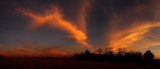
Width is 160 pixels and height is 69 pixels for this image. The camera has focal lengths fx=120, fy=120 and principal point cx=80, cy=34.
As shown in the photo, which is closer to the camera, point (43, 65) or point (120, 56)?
point (43, 65)

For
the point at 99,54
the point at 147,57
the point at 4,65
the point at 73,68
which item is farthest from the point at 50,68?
the point at 147,57

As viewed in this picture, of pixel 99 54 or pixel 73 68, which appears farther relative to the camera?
pixel 99 54

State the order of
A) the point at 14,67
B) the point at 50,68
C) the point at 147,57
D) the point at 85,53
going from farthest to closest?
1. the point at 85,53
2. the point at 147,57
3. the point at 50,68
4. the point at 14,67

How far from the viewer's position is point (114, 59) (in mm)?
23422

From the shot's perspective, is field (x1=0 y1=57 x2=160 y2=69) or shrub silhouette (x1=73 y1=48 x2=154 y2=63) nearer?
field (x1=0 y1=57 x2=160 y2=69)

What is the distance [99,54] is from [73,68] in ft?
57.4

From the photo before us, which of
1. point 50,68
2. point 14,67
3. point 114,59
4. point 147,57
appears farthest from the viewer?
point 147,57

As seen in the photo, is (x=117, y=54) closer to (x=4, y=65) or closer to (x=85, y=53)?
(x=85, y=53)

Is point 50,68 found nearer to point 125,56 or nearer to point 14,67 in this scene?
point 14,67

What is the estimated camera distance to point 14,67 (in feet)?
27.6

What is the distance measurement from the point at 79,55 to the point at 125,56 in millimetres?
10176

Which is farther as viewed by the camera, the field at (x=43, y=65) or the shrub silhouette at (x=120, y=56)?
the shrub silhouette at (x=120, y=56)

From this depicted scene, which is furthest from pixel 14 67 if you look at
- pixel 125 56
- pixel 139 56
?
pixel 139 56

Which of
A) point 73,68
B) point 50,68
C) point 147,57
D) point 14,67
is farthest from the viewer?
point 147,57
